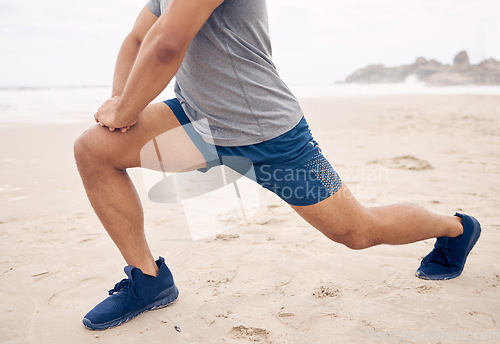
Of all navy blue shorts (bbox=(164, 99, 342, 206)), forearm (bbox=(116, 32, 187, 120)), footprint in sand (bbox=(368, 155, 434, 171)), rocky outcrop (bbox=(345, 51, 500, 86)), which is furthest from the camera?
rocky outcrop (bbox=(345, 51, 500, 86))

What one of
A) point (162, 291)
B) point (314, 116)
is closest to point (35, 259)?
point (162, 291)

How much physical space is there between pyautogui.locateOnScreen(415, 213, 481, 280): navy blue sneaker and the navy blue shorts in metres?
0.79

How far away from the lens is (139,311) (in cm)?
178

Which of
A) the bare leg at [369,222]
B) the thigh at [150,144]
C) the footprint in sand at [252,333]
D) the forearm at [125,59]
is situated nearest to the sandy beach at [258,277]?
the footprint in sand at [252,333]

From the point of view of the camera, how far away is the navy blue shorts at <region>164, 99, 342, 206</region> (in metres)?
1.58

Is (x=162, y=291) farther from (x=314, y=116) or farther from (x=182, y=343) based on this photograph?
(x=314, y=116)

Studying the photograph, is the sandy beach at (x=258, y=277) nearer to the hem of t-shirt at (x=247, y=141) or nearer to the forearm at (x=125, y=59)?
the hem of t-shirt at (x=247, y=141)

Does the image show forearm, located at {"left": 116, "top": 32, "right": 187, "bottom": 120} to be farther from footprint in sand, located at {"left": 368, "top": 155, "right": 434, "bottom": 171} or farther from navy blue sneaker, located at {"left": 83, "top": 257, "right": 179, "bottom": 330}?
footprint in sand, located at {"left": 368, "top": 155, "right": 434, "bottom": 171}

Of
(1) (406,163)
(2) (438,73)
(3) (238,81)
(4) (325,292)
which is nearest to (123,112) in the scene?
(3) (238,81)

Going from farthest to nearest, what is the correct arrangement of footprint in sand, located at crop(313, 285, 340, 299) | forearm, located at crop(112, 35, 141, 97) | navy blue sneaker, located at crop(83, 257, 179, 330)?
footprint in sand, located at crop(313, 285, 340, 299)
forearm, located at crop(112, 35, 141, 97)
navy blue sneaker, located at crop(83, 257, 179, 330)

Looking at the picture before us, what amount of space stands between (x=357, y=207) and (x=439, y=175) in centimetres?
270

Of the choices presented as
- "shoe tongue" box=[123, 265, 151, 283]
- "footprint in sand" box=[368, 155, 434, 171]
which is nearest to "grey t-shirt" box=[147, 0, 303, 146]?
"shoe tongue" box=[123, 265, 151, 283]

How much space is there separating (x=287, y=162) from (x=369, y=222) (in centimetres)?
47

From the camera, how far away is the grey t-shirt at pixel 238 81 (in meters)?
1.49
